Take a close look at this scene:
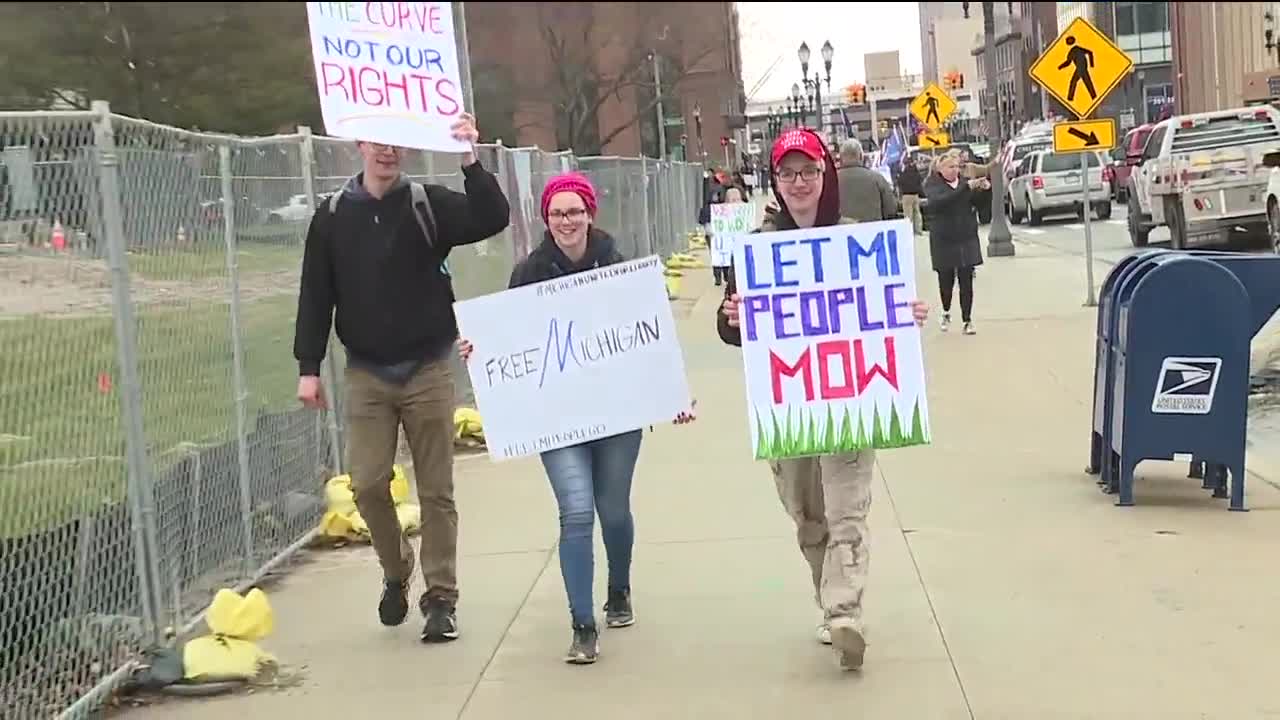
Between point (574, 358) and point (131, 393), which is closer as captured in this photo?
point (131, 393)

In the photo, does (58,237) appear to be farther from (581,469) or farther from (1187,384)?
(1187,384)

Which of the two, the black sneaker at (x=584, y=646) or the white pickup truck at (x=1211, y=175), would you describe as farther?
the white pickup truck at (x=1211, y=175)

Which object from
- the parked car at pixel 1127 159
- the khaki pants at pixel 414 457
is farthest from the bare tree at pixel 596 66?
the parked car at pixel 1127 159

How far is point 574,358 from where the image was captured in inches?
223

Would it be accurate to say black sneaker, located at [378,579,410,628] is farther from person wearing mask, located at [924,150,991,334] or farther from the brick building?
person wearing mask, located at [924,150,991,334]

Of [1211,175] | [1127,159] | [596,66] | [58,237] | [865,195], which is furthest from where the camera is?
[596,66]

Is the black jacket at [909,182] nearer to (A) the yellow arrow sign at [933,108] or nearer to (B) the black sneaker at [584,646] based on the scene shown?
(A) the yellow arrow sign at [933,108]

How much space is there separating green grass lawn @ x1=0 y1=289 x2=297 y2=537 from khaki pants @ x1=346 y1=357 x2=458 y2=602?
0.76 metres

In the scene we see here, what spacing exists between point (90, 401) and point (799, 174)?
2.59 meters

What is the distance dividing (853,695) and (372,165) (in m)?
2.61

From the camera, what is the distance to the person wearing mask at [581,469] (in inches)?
212

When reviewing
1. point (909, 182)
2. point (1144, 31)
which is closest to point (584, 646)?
point (909, 182)

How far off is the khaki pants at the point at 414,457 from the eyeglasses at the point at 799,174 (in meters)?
1.55

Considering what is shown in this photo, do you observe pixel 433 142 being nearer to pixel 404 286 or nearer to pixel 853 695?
pixel 404 286
